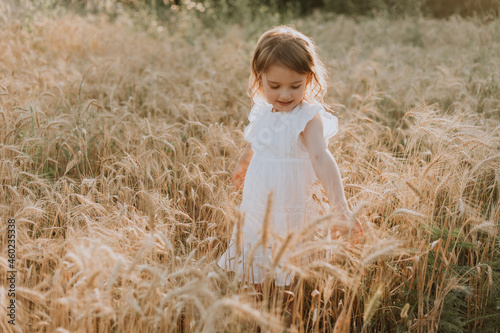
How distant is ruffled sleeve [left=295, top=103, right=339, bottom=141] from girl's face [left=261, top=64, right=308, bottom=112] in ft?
0.21

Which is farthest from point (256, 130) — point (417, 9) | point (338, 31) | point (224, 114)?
point (417, 9)

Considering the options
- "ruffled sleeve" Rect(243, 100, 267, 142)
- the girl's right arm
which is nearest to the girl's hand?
the girl's right arm

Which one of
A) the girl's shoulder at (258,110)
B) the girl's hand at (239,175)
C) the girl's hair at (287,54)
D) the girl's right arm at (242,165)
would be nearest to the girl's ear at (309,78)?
the girl's hair at (287,54)

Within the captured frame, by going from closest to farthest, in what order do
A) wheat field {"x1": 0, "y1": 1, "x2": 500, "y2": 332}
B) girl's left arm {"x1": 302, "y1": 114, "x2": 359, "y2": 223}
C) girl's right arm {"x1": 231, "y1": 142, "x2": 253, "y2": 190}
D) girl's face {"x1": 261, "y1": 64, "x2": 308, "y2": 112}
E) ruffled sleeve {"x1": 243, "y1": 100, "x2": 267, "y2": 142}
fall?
wheat field {"x1": 0, "y1": 1, "x2": 500, "y2": 332} → girl's left arm {"x1": 302, "y1": 114, "x2": 359, "y2": 223} → girl's face {"x1": 261, "y1": 64, "x2": 308, "y2": 112} → ruffled sleeve {"x1": 243, "y1": 100, "x2": 267, "y2": 142} → girl's right arm {"x1": 231, "y1": 142, "x2": 253, "y2": 190}

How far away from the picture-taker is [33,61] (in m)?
4.75

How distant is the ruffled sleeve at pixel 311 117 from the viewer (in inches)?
81.2

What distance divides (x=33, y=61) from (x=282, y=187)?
3.80 meters

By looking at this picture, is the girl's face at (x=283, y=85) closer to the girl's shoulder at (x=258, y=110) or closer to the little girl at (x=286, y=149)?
the little girl at (x=286, y=149)

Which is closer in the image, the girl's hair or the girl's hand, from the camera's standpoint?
the girl's hair

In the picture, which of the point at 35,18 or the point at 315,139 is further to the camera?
the point at 35,18

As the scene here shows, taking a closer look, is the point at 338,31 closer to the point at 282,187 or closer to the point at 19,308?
the point at 282,187

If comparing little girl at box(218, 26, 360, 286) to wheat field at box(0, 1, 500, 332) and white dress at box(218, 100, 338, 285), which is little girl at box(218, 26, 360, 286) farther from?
wheat field at box(0, 1, 500, 332)

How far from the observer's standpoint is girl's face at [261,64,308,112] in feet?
6.67

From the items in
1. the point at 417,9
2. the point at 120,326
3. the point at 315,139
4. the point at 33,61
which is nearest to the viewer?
the point at 120,326
